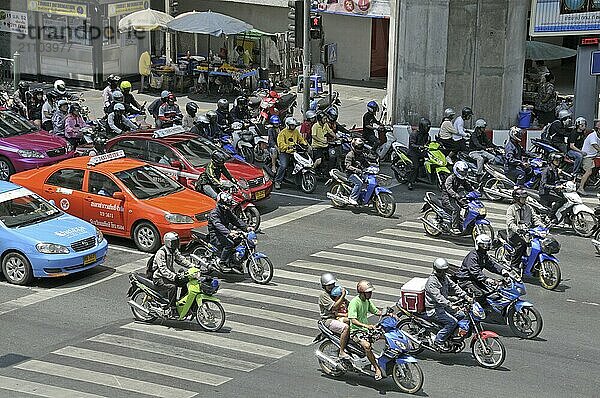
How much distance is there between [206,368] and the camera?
14359 millimetres

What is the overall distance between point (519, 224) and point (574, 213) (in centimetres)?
Result: 292

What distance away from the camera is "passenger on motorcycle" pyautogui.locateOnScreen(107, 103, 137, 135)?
27.1 meters

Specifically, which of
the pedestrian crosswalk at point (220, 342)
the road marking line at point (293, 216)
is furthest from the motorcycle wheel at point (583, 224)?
the road marking line at point (293, 216)

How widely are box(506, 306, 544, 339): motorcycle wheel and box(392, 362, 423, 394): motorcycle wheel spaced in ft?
8.23

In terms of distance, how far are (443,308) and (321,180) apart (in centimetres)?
1150

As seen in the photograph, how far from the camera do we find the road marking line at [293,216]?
869 inches

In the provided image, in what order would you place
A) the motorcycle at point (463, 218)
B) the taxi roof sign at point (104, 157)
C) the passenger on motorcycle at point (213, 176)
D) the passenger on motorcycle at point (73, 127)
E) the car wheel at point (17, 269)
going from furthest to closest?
1. the passenger on motorcycle at point (73, 127)
2. the passenger on motorcycle at point (213, 176)
3. the taxi roof sign at point (104, 157)
4. the motorcycle at point (463, 218)
5. the car wheel at point (17, 269)

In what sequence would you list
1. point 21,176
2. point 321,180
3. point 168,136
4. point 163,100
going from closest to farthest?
point 21,176
point 168,136
point 321,180
point 163,100

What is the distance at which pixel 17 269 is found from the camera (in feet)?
59.0

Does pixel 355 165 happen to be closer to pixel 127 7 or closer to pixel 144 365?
pixel 144 365

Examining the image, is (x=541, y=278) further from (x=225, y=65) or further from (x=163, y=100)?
(x=225, y=65)

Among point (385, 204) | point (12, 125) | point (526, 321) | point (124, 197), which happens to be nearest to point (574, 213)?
point (385, 204)

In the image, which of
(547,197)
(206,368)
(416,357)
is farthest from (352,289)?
(547,197)

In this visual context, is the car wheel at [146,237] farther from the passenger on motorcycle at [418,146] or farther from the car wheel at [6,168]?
the passenger on motorcycle at [418,146]
